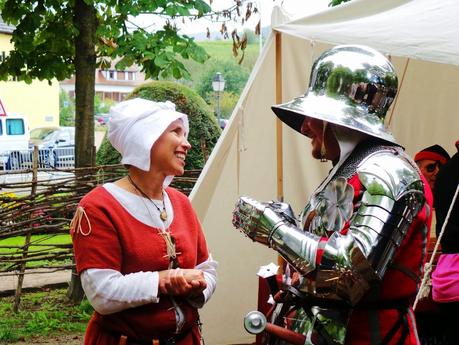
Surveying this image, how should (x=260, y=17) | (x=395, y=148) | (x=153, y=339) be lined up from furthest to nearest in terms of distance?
(x=260, y=17) < (x=153, y=339) < (x=395, y=148)

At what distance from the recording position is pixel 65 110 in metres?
47.6

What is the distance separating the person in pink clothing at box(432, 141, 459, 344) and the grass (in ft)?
10.7

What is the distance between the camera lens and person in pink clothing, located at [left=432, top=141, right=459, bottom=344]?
3.28 meters

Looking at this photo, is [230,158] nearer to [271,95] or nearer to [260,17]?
[271,95]

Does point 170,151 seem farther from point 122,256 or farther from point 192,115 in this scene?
point 192,115

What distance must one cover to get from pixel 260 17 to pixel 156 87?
2.31 meters

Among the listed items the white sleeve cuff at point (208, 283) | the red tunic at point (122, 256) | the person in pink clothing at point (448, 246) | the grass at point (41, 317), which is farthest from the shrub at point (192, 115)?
the red tunic at point (122, 256)

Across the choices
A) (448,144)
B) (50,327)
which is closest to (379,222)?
(448,144)

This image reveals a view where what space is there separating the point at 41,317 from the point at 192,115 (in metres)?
3.09

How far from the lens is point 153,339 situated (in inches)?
93.4

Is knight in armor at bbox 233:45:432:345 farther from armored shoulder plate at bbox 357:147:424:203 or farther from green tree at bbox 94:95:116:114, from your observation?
green tree at bbox 94:95:116:114

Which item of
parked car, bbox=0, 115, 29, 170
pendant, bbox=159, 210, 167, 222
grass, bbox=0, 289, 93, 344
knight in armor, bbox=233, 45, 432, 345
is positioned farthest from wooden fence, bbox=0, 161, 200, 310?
parked car, bbox=0, 115, 29, 170

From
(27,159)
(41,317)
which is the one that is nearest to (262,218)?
(41,317)

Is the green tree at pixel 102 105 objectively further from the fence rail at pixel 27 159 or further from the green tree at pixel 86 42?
the green tree at pixel 86 42
